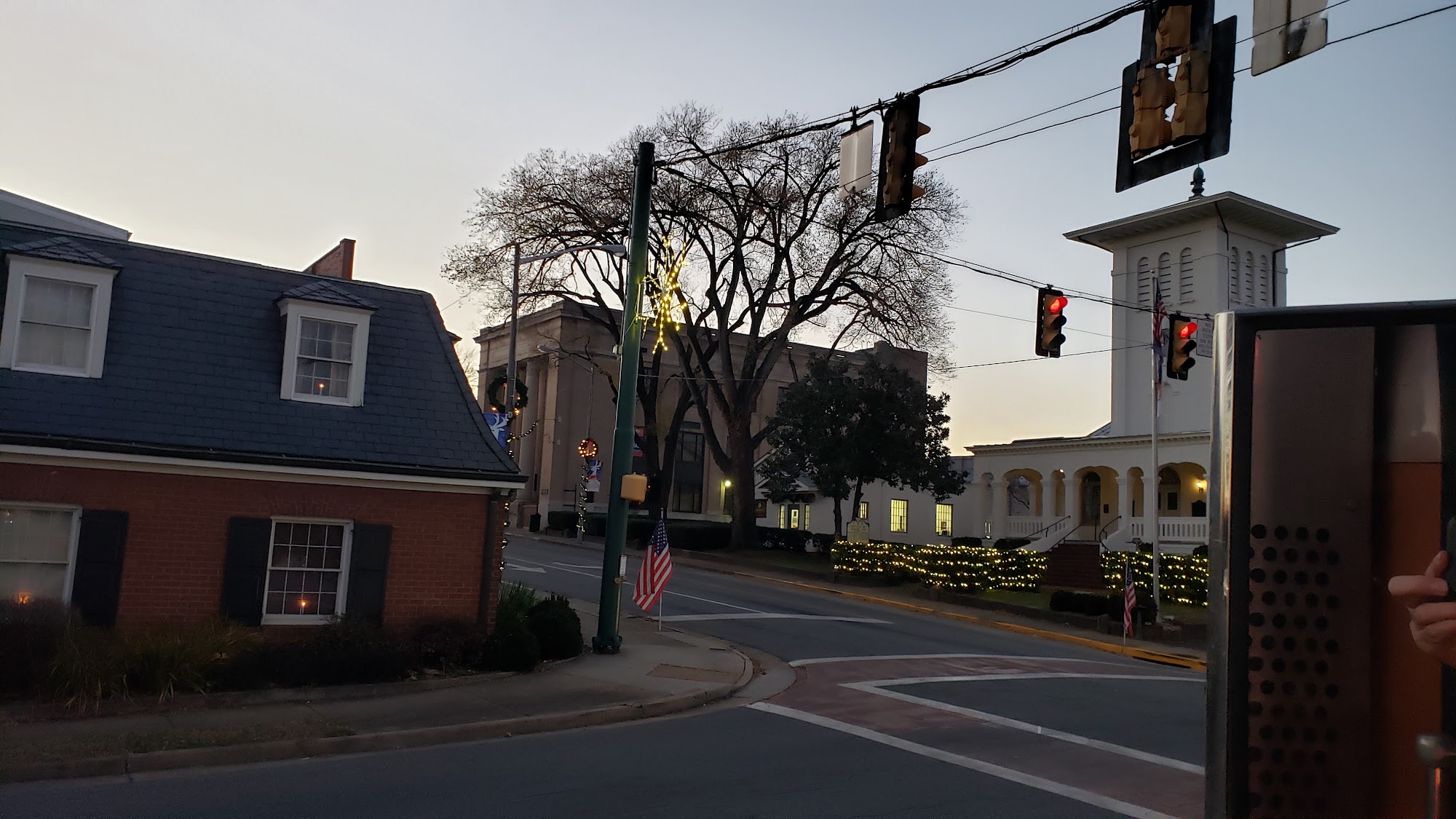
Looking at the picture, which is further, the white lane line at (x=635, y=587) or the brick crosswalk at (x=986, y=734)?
the white lane line at (x=635, y=587)

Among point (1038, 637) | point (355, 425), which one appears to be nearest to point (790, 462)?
point (1038, 637)

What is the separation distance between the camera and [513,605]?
16.8m

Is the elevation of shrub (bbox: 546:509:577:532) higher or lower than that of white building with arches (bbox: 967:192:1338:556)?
lower

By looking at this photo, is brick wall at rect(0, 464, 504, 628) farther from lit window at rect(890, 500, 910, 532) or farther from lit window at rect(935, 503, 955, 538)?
lit window at rect(890, 500, 910, 532)

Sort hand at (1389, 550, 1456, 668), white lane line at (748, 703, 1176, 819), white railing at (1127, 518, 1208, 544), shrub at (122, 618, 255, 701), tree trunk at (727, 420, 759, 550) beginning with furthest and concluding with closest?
tree trunk at (727, 420, 759, 550) < white railing at (1127, 518, 1208, 544) < shrub at (122, 618, 255, 701) < white lane line at (748, 703, 1176, 819) < hand at (1389, 550, 1456, 668)

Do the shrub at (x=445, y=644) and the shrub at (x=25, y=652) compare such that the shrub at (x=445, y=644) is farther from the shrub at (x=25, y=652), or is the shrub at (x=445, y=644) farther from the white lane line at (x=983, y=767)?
the white lane line at (x=983, y=767)

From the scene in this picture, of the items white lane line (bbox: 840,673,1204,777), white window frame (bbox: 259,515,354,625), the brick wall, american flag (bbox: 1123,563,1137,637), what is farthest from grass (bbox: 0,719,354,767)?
american flag (bbox: 1123,563,1137,637)

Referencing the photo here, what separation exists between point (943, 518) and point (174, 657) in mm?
42117

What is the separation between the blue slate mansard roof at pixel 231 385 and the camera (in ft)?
42.0

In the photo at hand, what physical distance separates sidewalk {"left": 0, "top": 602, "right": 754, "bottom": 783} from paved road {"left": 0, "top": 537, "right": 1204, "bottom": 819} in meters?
0.27

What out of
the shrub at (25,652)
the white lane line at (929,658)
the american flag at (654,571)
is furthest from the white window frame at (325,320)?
the white lane line at (929,658)

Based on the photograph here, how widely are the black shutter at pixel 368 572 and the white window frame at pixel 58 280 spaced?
3785mm

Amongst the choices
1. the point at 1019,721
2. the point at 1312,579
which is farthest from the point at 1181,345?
the point at 1312,579

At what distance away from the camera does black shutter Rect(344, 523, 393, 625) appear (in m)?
14.0
